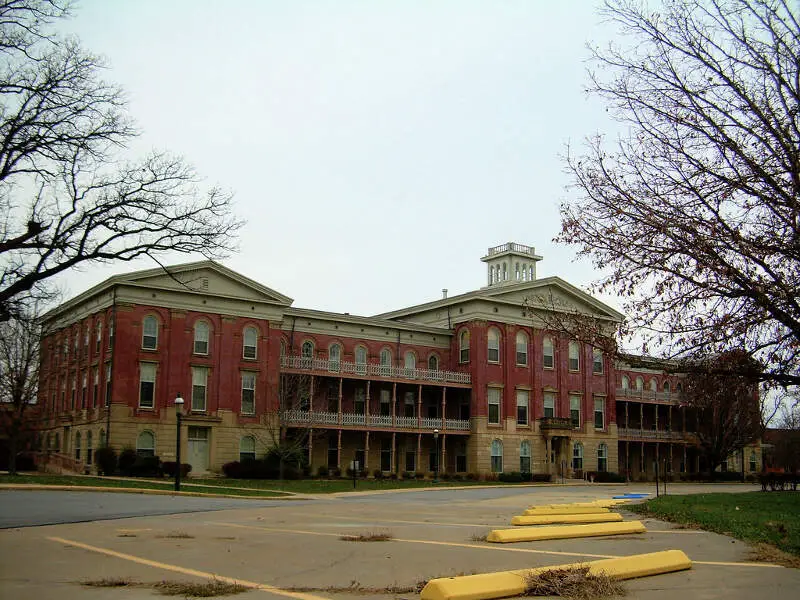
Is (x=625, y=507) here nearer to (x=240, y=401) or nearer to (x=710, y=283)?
(x=710, y=283)

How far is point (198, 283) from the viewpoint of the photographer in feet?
182

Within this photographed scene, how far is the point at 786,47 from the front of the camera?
49.9 feet

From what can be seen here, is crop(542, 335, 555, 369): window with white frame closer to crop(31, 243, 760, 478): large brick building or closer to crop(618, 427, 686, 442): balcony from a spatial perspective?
crop(31, 243, 760, 478): large brick building

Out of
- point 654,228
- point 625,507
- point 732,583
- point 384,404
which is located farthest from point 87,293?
point 732,583

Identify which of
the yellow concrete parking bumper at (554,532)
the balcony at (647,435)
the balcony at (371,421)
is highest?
the balcony at (371,421)

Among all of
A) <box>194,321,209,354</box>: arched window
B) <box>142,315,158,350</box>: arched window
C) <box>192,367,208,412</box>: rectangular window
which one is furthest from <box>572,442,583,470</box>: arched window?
<box>142,315,158,350</box>: arched window

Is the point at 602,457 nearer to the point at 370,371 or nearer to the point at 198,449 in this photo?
the point at 370,371

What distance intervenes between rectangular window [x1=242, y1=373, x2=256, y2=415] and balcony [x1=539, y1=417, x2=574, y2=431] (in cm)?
2341

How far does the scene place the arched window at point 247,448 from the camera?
5569cm

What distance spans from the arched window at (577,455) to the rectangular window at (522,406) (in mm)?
5713

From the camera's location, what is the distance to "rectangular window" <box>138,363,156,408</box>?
5306 cm

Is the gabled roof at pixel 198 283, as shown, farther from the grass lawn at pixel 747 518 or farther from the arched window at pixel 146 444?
the grass lawn at pixel 747 518

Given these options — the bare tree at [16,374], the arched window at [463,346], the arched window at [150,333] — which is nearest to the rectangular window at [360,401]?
the arched window at [463,346]

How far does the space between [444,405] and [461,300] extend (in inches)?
330
